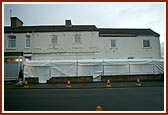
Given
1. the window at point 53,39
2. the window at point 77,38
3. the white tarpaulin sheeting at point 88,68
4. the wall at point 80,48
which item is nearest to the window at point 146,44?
the wall at point 80,48

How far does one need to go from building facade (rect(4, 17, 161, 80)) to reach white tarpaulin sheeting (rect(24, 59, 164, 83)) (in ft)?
11.4

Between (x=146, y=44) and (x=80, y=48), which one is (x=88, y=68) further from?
(x=146, y=44)

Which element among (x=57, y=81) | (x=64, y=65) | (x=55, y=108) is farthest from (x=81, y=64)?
(x=55, y=108)

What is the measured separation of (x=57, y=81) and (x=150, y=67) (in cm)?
1197

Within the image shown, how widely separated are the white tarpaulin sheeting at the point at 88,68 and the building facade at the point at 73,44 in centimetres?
348

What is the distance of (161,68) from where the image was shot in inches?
938

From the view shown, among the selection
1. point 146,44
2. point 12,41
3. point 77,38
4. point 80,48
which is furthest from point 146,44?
point 12,41

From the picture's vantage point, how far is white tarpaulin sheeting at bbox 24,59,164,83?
76.2ft

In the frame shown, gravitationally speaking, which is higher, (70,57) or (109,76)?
(70,57)

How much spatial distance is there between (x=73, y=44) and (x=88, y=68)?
5.36 m

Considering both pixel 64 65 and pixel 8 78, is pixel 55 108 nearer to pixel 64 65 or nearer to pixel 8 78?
pixel 64 65

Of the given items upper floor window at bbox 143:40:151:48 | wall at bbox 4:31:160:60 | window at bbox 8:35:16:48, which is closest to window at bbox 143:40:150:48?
upper floor window at bbox 143:40:151:48

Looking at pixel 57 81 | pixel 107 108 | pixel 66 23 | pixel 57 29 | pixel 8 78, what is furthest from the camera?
pixel 66 23

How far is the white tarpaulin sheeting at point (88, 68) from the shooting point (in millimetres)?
23219
